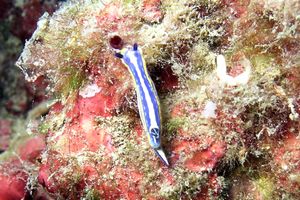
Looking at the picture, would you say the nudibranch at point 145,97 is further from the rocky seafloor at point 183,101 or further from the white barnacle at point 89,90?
the white barnacle at point 89,90

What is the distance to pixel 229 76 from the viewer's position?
2654 millimetres

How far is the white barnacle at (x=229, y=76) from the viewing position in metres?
2.61

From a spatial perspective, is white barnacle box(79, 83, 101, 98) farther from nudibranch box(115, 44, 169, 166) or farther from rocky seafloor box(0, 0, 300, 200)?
nudibranch box(115, 44, 169, 166)

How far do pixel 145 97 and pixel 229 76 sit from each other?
2.14 ft

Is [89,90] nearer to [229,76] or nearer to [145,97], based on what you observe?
[145,97]

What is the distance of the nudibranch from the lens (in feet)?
8.46

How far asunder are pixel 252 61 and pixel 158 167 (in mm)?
1078

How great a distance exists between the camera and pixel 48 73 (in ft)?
10.8

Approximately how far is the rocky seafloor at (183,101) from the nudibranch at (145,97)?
0.16 meters

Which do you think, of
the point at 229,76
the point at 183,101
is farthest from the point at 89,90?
the point at 229,76

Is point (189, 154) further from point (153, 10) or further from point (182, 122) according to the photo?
point (153, 10)

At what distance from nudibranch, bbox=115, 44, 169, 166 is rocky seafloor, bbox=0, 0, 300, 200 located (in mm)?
156

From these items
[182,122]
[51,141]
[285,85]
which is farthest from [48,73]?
[285,85]

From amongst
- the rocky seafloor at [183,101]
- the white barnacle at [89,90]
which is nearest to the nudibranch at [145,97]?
the rocky seafloor at [183,101]
